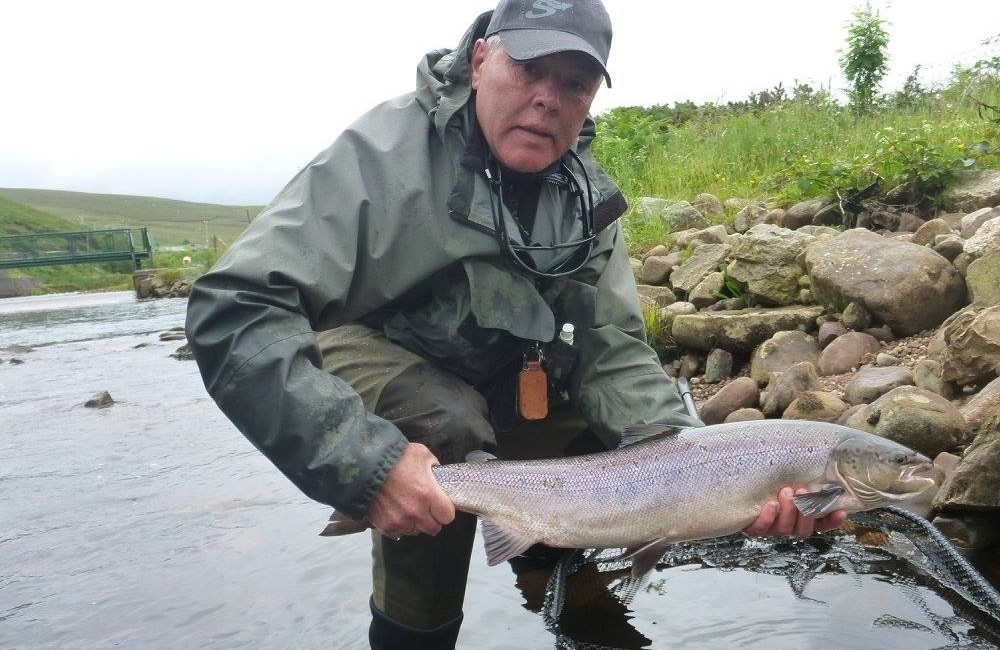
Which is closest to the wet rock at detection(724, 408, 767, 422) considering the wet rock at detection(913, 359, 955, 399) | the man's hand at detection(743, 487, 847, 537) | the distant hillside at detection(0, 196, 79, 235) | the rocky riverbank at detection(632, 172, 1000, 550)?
the rocky riverbank at detection(632, 172, 1000, 550)

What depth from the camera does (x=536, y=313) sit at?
11.4ft

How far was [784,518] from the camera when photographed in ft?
10.2

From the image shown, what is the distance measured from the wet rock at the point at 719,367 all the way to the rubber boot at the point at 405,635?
3813mm

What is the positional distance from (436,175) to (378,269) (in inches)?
18.0

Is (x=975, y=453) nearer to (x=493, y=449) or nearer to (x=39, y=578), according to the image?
(x=493, y=449)

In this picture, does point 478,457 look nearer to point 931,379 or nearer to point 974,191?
point 931,379

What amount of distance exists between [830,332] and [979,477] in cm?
286

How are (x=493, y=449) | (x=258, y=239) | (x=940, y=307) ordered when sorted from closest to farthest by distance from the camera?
1. (x=258, y=239)
2. (x=493, y=449)
3. (x=940, y=307)

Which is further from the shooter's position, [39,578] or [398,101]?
[39,578]

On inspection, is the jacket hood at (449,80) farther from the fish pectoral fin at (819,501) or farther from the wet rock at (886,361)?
the wet rock at (886,361)

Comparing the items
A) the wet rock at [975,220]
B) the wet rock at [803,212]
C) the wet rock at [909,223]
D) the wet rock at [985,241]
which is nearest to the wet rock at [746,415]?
the wet rock at [985,241]

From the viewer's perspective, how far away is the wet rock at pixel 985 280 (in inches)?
208

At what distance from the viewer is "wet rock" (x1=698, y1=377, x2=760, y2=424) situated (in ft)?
19.7

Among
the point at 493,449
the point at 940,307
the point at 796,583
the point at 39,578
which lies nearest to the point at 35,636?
the point at 39,578
